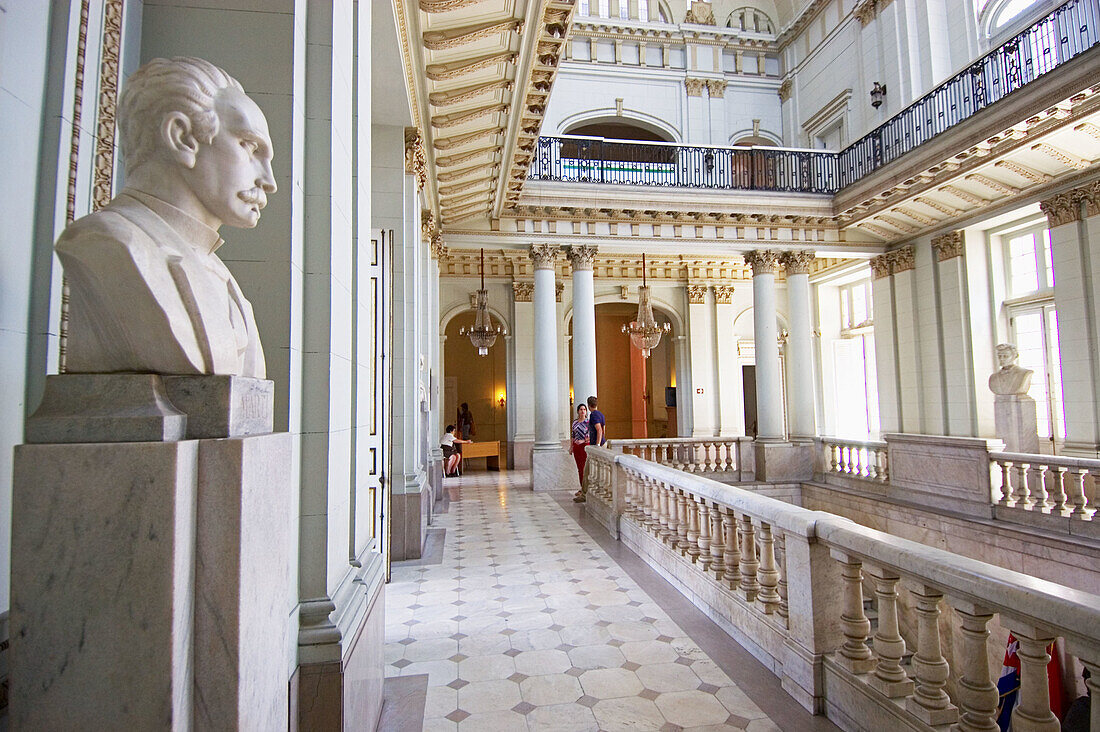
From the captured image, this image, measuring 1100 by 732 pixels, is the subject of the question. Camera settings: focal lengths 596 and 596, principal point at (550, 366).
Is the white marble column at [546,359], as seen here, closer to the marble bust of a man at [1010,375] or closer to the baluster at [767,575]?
the marble bust of a man at [1010,375]

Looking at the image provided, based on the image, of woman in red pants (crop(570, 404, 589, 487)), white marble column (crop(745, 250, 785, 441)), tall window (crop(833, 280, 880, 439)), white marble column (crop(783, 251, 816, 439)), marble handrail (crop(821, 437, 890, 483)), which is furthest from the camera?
tall window (crop(833, 280, 880, 439))

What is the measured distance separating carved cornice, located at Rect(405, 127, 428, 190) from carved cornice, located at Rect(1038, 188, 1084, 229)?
10028 millimetres

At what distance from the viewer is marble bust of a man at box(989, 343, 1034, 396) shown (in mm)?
8727

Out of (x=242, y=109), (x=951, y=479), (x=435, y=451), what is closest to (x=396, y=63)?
(x=242, y=109)

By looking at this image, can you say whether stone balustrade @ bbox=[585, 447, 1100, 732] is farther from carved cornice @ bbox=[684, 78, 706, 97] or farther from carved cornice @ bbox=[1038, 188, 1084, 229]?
carved cornice @ bbox=[684, 78, 706, 97]

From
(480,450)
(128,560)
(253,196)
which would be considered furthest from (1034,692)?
(480,450)

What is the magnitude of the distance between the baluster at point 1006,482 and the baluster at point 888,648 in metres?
6.42

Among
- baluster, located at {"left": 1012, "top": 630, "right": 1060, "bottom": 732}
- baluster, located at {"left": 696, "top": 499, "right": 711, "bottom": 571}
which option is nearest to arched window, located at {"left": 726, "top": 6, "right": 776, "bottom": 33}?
baluster, located at {"left": 696, "top": 499, "right": 711, "bottom": 571}

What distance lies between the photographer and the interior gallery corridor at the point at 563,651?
2893mm

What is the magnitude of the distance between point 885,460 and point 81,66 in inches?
445

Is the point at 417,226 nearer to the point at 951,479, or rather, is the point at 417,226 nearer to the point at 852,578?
the point at 852,578

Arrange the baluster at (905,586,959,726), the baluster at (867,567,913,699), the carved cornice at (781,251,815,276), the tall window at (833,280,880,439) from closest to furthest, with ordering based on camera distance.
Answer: the baluster at (905,586,959,726) → the baluster at (867,567,913,699) → the carved cornice at (781,251,815,276) → the tall window at (833,280,880,439)

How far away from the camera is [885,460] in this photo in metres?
10.2

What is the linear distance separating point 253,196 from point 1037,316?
13270 millimetres
